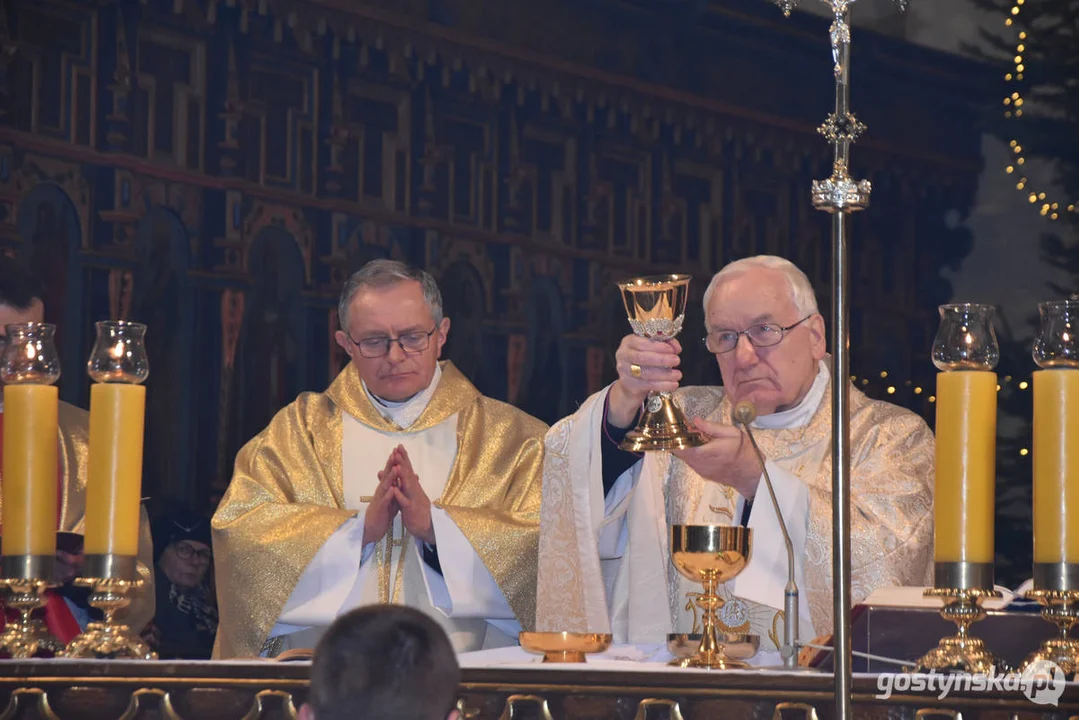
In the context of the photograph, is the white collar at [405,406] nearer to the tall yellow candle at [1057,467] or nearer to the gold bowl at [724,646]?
the gold bowl at [724,646]

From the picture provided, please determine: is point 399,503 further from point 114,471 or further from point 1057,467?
point 1057,467

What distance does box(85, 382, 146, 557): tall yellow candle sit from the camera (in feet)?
10.6

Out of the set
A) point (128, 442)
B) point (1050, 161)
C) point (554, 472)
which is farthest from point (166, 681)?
point (1050, 161)

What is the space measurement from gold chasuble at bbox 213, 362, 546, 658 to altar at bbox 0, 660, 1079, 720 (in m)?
1.83

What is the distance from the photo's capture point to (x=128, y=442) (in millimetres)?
3260

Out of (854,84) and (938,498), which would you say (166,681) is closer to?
(938,498)

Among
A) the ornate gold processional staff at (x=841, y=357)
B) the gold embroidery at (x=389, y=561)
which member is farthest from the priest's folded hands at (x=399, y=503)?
the ornate gold processional staff at (x=841, y=357)

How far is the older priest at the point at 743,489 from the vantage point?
4.02 metres

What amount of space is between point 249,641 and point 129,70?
100 inches

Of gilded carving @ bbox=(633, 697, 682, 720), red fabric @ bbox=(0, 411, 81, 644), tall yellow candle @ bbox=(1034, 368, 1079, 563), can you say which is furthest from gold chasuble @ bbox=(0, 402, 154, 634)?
tall yellow candle @ bbox=(1034, 368, 1079, 563)

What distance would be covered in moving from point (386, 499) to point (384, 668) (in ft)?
9.39

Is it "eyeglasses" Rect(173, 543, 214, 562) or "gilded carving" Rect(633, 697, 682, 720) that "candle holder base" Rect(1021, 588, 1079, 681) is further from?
"eyeglasses" Rect(173, 543, 214, 562)

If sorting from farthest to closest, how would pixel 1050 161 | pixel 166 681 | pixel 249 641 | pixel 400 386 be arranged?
pixel 1050 161, pixel 400 386, pixel 249 641, pixel 166 681

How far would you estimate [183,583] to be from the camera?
251 inches
